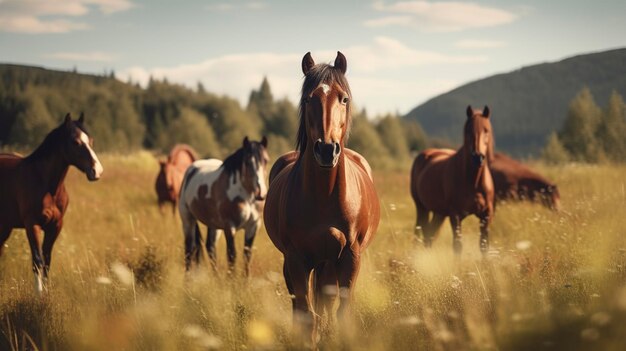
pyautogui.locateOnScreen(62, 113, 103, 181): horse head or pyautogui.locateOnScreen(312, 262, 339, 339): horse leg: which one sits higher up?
pyautogui.locateOnScreen(62, 113, 103, 181): horse head

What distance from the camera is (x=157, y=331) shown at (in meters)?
3.75

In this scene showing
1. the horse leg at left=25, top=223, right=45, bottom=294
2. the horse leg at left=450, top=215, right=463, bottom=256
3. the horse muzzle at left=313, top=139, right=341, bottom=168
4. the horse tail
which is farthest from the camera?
the horse tail

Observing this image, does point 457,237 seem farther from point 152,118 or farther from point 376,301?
point 152,118

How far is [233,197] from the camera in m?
6.68

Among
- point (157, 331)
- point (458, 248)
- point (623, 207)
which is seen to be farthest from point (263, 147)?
point (623, 207)

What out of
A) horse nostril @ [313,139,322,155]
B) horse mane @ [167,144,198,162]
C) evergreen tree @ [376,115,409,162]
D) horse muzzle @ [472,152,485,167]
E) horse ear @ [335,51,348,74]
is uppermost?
horse ear @ [335,51,348,74]

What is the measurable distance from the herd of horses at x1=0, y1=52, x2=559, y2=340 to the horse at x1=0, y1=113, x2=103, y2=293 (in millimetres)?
12

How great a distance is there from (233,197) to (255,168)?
585 mm

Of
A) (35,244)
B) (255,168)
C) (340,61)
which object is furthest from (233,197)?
(340,61)

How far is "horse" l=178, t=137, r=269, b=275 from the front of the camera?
647 cm

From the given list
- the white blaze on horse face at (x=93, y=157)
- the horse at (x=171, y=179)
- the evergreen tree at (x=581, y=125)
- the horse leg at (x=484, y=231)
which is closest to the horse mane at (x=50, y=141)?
the white blaze on horse face at (x=93, y=157)

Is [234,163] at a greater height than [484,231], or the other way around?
[234,163]

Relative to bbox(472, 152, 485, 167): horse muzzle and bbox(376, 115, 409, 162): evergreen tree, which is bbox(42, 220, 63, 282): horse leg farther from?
bbox(376, 115, 409, 162): evergreen tree

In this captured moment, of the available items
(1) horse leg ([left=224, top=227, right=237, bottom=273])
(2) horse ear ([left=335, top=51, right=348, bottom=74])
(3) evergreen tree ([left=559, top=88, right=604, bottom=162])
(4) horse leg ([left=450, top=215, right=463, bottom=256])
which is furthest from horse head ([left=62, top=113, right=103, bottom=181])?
(3) evergreen tree ([left=559, top=88, right=604, bottom=162])
